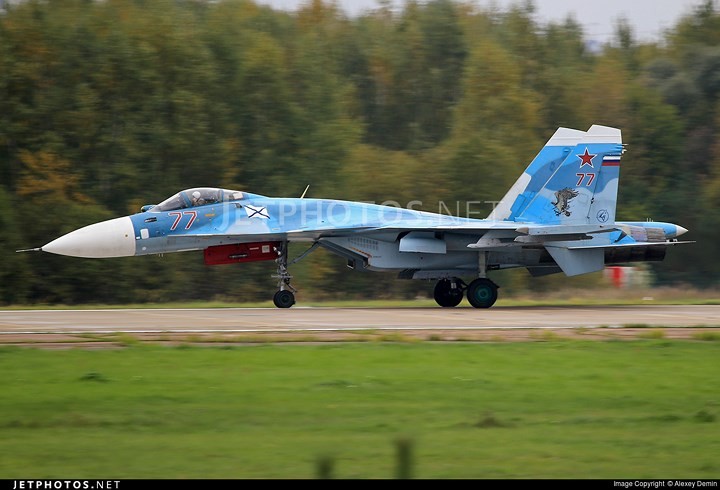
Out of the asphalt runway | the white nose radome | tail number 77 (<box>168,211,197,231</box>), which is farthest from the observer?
tail number 77 (<box>168,211,197,231</box>)

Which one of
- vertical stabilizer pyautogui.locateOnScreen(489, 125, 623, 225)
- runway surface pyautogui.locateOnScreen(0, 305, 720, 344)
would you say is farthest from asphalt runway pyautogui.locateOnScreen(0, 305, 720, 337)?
vertical stabilizer pyautogui.locateOnScreen(489, 125, 623, 225)

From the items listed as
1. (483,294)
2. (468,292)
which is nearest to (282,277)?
(468,292)

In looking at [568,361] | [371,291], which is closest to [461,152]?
[371,291]

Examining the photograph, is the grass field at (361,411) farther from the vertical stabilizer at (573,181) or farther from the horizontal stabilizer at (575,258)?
the vertical stabilizer at (573,181)

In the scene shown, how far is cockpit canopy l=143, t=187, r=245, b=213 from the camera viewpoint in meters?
21.4

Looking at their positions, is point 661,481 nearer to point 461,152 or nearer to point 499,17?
point 461,152

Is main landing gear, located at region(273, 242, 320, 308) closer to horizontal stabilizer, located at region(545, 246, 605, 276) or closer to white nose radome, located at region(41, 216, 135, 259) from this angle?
white nose radome, located at region(41, 216, 135, 259)

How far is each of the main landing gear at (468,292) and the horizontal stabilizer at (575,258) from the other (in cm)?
156

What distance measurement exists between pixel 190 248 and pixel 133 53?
532 inches

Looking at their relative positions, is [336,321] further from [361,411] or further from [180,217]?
[361,411]

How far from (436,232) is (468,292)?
1701 millimetres

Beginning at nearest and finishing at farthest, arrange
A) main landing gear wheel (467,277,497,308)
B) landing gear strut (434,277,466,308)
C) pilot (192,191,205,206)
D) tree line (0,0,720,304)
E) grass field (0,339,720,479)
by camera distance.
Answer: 1. grass field (0,339,720,479)
2. pilot (192,191,205,206)
3. main landing gear wheel (467,277,497,308)
4. landing gear strut (434,277,466,308)
5. tree line (0,0,720,304)

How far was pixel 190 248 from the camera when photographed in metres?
21.6

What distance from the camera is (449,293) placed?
2369cm
